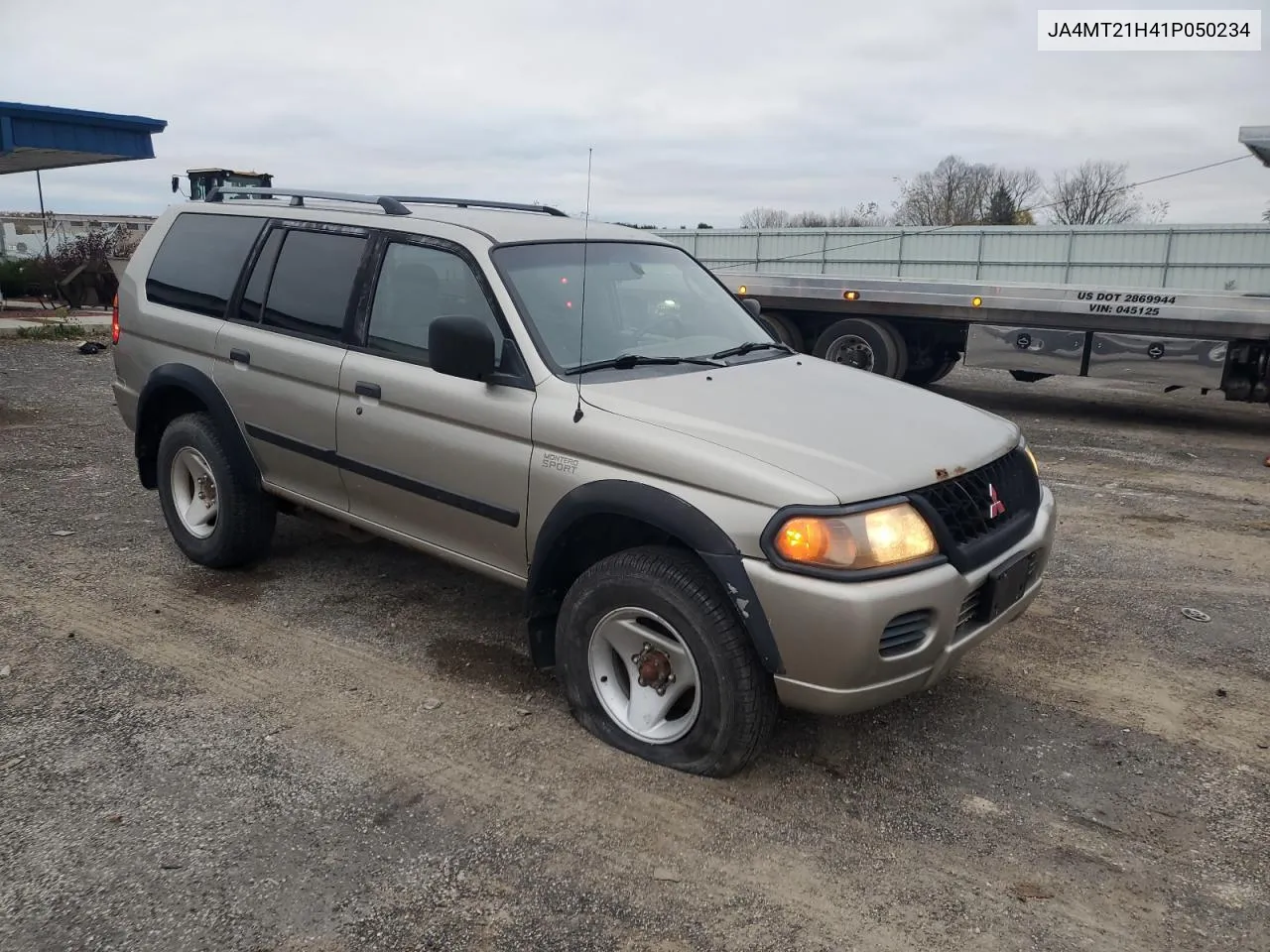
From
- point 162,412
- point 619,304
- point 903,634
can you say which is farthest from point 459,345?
point 162,412

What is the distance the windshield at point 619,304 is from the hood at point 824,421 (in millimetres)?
255

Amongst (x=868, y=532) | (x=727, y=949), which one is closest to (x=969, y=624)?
(x=868, y=532)

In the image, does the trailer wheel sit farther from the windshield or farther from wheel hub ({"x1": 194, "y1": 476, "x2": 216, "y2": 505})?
wheel hub ({"x1": 194, "y1": 476, "x2": 216, "y2": 505})

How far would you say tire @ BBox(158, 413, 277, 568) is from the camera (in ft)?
16.4

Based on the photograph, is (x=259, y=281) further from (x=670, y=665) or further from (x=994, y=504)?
(x=994, y=504)

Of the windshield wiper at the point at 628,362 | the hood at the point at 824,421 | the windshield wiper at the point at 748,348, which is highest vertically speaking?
the windshield wiper at the point at 748,348

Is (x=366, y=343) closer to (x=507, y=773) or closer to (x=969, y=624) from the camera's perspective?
(x=507, y=773)

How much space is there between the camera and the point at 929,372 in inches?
488

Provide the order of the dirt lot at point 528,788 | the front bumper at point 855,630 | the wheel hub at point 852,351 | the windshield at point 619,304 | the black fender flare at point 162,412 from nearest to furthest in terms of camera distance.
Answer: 1. the dirt lot at point 528,788
2. the front bumper at point 855,630
3. the windshield at point 619,304
4. the black fender flare at point 162,412
5. the wheel hub at point 852,351

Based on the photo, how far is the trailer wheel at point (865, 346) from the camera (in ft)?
38.2

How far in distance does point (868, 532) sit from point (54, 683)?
329cm

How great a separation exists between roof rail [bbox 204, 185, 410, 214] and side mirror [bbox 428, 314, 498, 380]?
1.17m

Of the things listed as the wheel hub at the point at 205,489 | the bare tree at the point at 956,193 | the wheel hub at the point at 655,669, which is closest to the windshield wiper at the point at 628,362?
the wheel hub at the point at 655,669

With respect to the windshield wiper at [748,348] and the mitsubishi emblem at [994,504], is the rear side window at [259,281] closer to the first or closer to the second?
the windshield wiper at [748,348]
